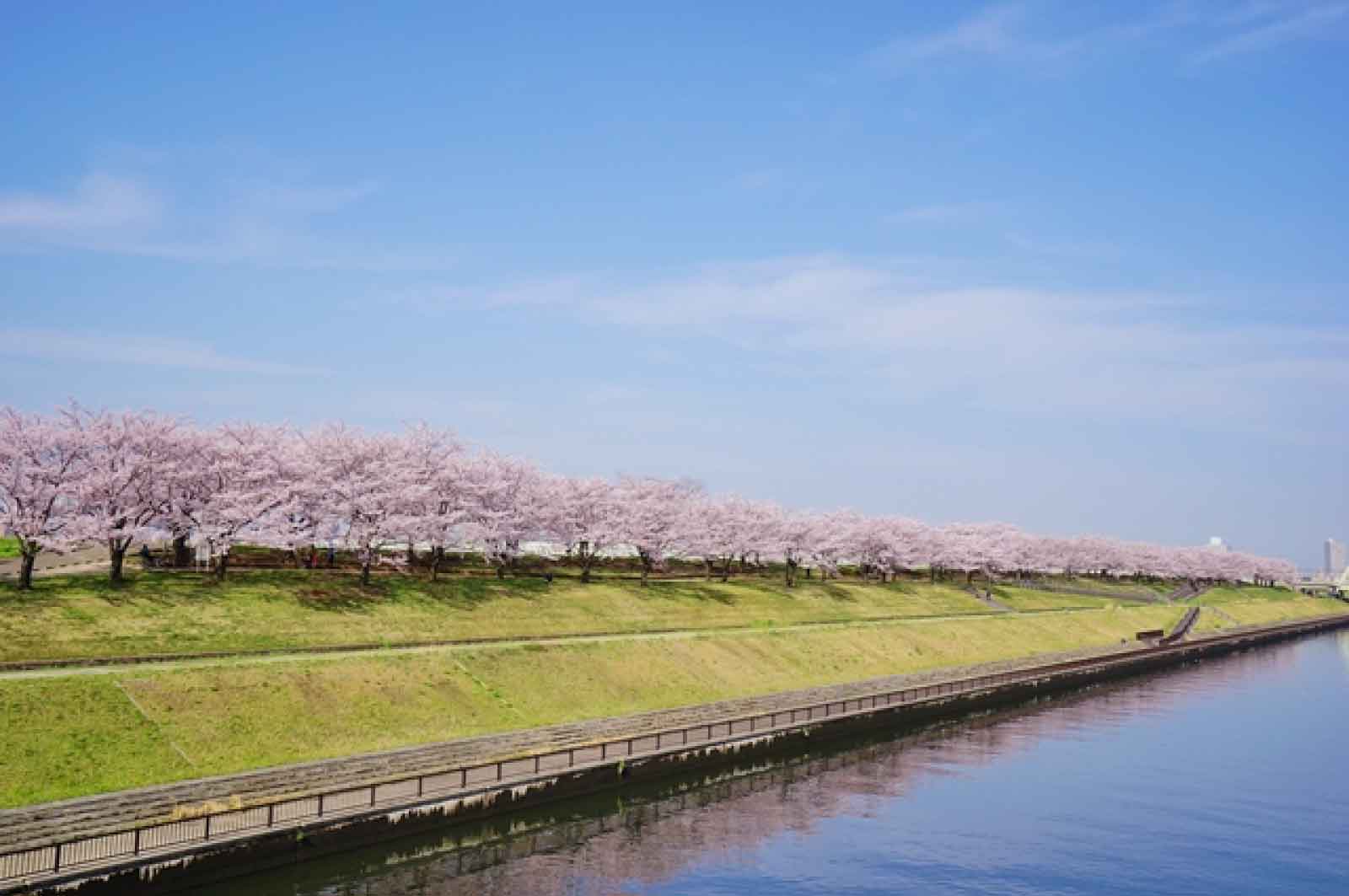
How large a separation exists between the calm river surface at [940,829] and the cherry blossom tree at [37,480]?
103 ft

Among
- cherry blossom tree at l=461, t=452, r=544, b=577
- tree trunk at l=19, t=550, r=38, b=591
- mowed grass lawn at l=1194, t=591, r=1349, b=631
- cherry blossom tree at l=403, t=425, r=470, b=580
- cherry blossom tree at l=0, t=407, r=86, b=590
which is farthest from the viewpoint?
mowed grass lawn at l=1194, t=591, r=1349, b=631

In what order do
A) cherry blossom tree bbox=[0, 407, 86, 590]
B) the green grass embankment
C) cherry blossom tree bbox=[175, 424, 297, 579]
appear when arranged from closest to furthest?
the green grass embankment → cherry blossom tree bbox=[0, 407, 86, 590] → cherry blossom tree bbox=[175, 424, 297, 579]

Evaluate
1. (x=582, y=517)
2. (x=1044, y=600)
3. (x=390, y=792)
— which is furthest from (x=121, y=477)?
A: (x=1044, y=600)

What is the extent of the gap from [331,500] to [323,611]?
46.2ft

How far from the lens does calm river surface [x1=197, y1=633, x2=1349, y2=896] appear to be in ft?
118

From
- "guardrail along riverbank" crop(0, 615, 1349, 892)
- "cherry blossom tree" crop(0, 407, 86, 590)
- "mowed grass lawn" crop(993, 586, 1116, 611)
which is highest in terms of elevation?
"cherry blossom tree" crop(0, 407, 86, 590)

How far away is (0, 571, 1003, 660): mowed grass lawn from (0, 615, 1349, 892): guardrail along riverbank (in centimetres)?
1396

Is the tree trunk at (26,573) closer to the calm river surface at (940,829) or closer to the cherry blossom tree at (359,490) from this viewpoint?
the cherry blossom tree at (359,490)

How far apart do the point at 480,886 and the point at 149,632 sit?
24545 mm

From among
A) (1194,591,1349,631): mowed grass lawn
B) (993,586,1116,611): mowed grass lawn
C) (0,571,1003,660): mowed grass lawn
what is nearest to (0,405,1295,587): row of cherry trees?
(0,571,1003,660): mowed grass lawn

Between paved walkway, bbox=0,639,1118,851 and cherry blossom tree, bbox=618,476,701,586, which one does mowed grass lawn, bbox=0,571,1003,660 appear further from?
paved walkway, bbox=0,639,1118,851

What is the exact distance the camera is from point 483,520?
277 feet

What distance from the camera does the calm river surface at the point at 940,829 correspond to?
35.9 meters

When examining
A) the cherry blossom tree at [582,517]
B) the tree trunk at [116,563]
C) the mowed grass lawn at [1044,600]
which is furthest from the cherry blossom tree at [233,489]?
the mowed grass lawn at [1044,600]
